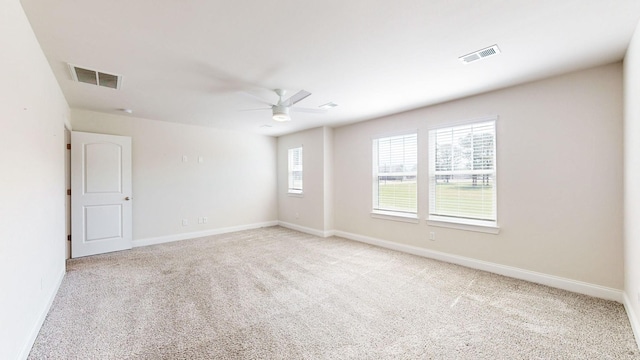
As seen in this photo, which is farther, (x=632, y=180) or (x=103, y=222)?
(x=103, y=222)

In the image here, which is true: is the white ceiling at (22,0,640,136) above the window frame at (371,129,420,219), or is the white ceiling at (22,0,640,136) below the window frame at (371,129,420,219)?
above

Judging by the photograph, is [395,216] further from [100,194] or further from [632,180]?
[100,194]

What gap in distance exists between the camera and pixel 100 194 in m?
4.52

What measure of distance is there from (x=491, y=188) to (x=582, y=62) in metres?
1.65

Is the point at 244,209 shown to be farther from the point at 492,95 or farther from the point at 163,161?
the point at 492,95

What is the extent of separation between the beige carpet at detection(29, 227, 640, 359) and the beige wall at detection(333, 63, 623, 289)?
1.21ft

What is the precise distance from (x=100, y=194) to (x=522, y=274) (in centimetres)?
657

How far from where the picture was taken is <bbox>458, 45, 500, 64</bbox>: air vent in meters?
2.42

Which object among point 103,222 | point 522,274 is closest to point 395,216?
point 522,274

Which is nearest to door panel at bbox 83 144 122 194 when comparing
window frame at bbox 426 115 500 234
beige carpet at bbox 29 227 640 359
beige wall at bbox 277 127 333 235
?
beige carpet at bbox 29 227 640 359

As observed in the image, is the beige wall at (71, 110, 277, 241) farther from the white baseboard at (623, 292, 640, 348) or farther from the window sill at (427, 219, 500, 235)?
the white baseboard at (623, 292, 640, 348)

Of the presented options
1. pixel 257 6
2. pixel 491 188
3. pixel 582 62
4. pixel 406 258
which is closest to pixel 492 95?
pixel 582 62

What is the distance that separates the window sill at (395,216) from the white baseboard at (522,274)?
1.46ft

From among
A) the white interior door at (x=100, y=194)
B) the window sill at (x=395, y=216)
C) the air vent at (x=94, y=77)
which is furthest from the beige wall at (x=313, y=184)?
the air vent at (x=94, y=77)
